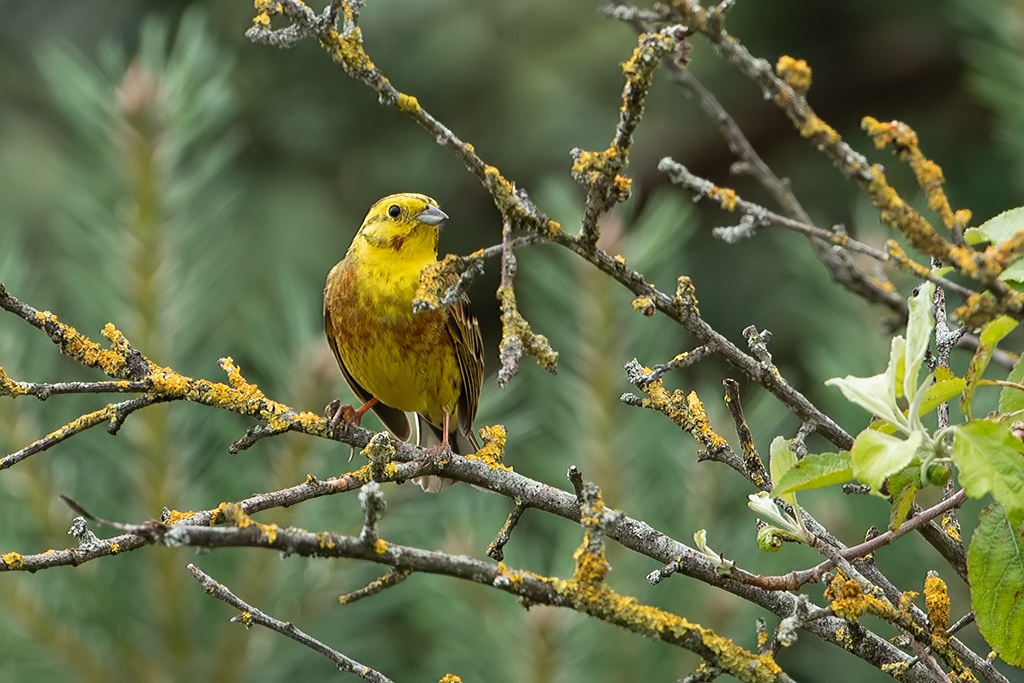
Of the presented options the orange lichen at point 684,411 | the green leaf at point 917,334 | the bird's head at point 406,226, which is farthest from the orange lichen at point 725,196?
the bird's head at point 406,226

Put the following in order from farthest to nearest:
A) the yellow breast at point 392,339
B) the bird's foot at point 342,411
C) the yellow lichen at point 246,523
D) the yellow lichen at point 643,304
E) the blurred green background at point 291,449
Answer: the yellow breast at point 392,339
the blurred green background at point 291,449
the bird's foot at point 342,411
the yellow lichen at point 643,304
the yellow lichen at point 246,523

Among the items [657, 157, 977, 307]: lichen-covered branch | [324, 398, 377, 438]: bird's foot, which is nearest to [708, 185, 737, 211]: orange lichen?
[657, 157, 977, 307]: lichen-covered branch

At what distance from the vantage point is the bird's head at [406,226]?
3756 mm

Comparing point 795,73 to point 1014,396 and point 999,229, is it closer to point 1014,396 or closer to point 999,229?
point 999,229

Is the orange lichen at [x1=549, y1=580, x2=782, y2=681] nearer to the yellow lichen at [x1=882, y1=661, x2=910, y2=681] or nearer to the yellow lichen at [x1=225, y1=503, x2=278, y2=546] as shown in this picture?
the yellow lichen at [x1=882, y1=661, x2=910, y2=681]

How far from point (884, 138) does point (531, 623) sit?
80.2 inches

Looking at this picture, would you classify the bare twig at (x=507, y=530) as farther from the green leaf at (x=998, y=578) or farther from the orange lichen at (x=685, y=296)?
the green leaf at (x=998, y=578)

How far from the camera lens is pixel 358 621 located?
3508 mm

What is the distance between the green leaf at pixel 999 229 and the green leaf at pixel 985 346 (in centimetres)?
14

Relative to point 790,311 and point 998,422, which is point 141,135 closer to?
point 998,422

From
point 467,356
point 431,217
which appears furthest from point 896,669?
point 431,217

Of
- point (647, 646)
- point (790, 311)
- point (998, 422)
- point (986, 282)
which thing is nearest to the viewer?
point (986, 282)

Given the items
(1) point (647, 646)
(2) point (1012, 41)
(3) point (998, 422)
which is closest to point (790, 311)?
(2) point (1012, 41)

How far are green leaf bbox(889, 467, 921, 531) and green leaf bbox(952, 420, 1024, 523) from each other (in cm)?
11
